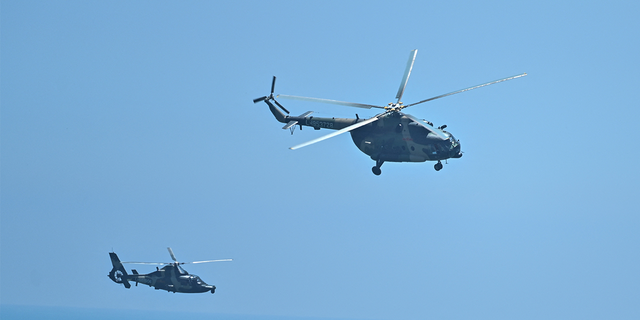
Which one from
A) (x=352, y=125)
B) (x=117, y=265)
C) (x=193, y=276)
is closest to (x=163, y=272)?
(x=193, y=276)

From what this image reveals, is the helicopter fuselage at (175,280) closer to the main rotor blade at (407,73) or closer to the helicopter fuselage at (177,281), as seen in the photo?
the helicopter fuselage at (177,281)

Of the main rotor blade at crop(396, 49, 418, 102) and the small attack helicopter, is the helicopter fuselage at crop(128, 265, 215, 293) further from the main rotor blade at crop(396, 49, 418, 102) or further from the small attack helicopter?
the main rotor blade at crop(396, 49, 418, 102)

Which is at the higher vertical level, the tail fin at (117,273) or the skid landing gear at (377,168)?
the tail fin at (117,273)

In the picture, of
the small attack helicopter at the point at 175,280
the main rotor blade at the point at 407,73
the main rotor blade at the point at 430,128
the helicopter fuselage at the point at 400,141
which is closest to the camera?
the main rotor blade at the point at 430,128

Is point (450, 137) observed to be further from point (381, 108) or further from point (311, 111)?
point (311, 111)

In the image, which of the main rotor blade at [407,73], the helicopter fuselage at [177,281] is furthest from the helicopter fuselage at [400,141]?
the helicopter fuselage at [177,281]

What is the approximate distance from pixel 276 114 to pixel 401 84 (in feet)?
37.2

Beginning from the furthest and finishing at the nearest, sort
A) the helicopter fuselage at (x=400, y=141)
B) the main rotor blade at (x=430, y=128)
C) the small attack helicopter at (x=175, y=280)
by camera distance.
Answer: the small attack helicopter at (x=175, y=280), the helicopter fuselage at (x=400, y=141), the main rotor blade at (x=430, y=128)

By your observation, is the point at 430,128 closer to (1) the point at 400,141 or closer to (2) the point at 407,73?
(1) the point at 400,141

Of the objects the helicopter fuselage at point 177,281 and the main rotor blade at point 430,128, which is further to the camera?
the helicopter fuselage at point 177,281

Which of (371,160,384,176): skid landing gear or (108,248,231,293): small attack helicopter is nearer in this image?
(371,160,384,176): skid landing gear

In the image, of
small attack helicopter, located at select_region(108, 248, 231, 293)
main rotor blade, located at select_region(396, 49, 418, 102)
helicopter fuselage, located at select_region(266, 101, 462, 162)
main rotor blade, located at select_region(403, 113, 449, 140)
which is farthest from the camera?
small attack helicopter, located at select_region(108, 248, 231, 293)

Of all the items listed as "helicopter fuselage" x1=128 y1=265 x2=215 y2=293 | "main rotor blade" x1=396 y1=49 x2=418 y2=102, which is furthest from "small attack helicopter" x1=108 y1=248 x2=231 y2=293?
"main rotor blade" x1=396 y1=49 x2=418 y2=102

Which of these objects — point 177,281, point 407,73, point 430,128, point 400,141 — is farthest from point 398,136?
point 177,281
